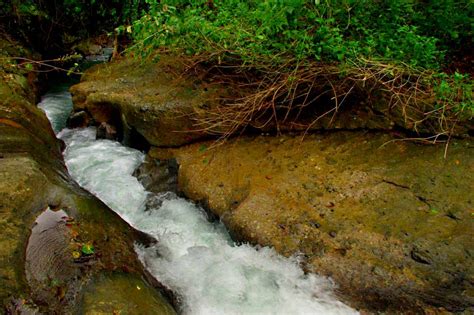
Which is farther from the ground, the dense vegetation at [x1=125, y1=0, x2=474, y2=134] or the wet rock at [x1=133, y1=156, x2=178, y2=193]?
the dense vegetation at [x1=125, y1=0, x2=474, y2=134]

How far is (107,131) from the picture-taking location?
627 cm

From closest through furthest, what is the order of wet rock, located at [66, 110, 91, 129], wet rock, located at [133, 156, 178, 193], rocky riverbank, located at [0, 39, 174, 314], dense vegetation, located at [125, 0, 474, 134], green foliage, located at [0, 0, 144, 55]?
rocky riverbank, located at [0, 39, 174, 314] < dense vegetation, located at [125, 0, 474, 134] < wet rock, located at [133, 156, 178, 193] < wet rock, located at [66, 110, 91, 129] < green foliage, located at [0, 0, 144, 55]

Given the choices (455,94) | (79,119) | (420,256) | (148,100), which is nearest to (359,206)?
(420,256)

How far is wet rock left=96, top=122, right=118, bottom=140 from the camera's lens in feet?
20.6

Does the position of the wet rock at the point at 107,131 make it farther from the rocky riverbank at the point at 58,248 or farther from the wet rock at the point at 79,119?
the rocky riverbank at the point at 58,248

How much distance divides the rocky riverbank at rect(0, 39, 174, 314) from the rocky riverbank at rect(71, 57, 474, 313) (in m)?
1.26

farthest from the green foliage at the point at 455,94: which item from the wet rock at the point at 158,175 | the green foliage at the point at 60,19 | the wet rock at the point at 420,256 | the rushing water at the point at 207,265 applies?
the green foliage at the point at 60,19

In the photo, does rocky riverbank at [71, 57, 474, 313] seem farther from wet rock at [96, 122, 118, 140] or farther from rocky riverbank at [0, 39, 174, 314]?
rocky riverbank at [0, 39, 174, 314]

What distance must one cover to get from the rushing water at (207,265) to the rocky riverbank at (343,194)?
16cm

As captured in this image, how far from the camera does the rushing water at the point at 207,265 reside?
133 inches

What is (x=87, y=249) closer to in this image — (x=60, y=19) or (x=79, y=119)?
(x=79, y=119)

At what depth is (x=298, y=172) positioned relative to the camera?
445cm

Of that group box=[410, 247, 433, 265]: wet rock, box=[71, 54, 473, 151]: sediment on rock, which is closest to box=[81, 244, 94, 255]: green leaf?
box=[71, 54, 473, 151]: sediment on rock

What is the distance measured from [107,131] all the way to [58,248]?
347cm
